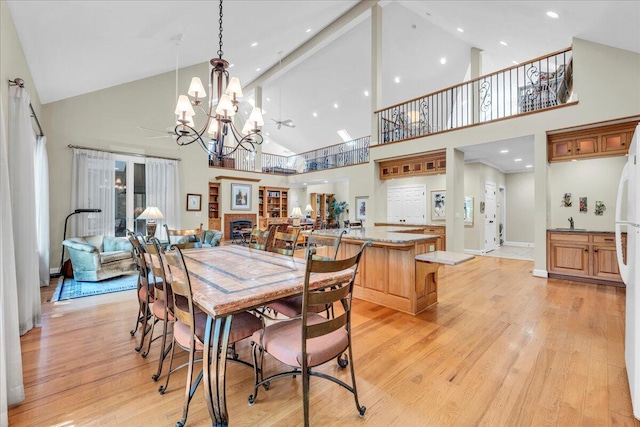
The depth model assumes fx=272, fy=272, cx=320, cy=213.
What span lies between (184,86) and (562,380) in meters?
8.56

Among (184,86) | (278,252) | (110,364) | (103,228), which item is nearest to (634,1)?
(278,252)

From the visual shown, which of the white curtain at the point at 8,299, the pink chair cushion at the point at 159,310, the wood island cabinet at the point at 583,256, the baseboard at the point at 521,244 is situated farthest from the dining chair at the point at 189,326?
the baseboard at the point at 521,244

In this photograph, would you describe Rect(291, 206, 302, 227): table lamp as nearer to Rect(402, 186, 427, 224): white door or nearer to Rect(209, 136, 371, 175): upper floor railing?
Rect(209, 136, 371, 175): upper floor railing

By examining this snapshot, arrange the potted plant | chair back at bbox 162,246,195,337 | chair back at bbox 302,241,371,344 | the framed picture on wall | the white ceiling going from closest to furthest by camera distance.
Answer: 1. chair back at bbox 302,241,371,344
2. chair back at bbox 162,246,195,337
3. the white ceiling
4. the framed picture on wall
5. the potted plant

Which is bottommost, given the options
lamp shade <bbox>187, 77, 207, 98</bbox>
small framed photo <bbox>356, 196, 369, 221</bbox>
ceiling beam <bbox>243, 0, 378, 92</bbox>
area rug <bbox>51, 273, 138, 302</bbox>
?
area rug <bbox>51, 273, 138, 302</bbox>

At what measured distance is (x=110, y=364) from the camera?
2170 millimetres

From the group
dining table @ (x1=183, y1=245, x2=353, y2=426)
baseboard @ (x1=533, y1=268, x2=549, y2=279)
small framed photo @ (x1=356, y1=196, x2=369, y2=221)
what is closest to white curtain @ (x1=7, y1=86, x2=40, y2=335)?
dining table @ (x1=183, y1=245, x2=353, y2=426)

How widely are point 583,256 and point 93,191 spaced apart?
933 centimetres

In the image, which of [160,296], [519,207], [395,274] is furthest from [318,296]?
[519,207]

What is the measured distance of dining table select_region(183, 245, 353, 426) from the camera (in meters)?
1.40

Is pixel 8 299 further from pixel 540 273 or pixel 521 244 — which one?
pixel 521 244

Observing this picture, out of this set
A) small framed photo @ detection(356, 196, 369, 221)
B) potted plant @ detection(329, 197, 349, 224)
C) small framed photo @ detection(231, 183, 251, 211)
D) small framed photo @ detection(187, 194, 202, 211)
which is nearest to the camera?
small framed photo @ detection(187, 194, 202, 211)

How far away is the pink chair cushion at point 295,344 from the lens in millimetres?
1440

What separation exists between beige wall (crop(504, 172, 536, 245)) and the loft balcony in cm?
214
